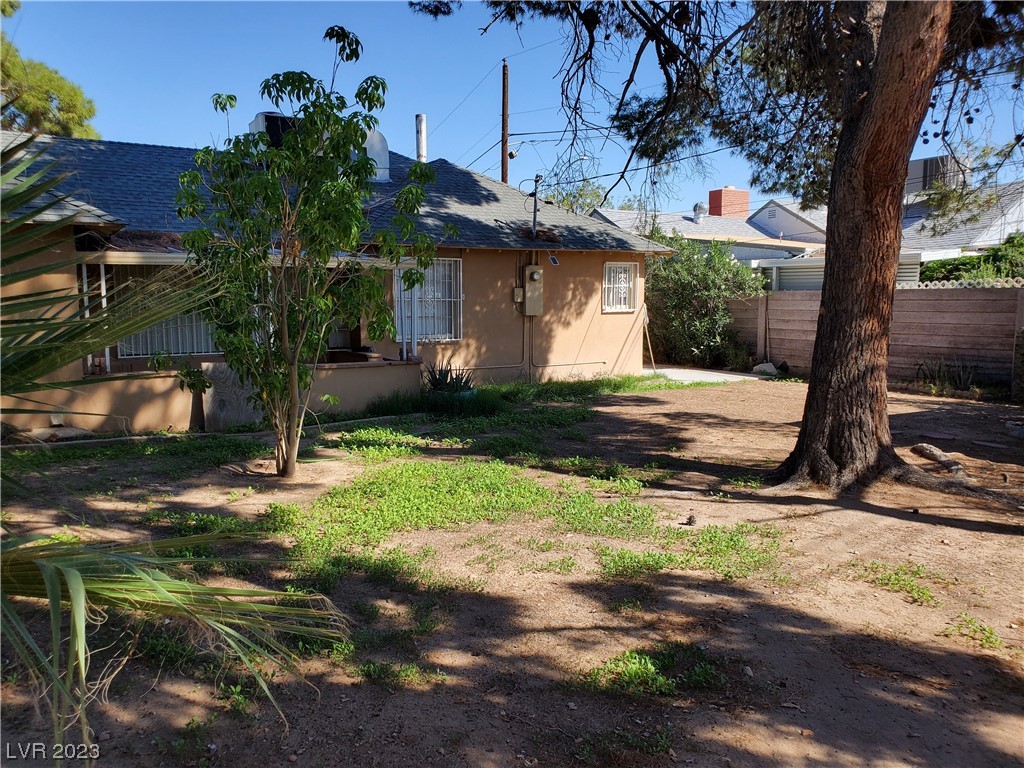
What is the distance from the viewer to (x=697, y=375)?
1719 centimetres

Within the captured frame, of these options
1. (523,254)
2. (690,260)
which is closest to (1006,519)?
(523,254)

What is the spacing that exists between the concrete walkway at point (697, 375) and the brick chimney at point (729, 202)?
23291 millimetres

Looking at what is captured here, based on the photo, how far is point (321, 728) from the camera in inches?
129

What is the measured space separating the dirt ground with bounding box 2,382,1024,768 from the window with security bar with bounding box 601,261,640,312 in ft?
32.4

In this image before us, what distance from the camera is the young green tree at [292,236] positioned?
21.2ft

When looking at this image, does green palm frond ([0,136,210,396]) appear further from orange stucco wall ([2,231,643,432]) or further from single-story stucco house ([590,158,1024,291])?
orange stucco wall ([2,231,643,432])

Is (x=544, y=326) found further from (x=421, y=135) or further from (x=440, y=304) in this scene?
(x=421, y=135)

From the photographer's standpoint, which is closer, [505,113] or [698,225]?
[505,113]

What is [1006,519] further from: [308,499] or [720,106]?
[720,106]

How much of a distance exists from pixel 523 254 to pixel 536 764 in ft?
40.6

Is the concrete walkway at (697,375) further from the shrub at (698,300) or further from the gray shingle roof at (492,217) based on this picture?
the gray shingle roof at (492,217)

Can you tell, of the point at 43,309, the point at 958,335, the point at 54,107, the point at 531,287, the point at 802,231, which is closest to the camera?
the point at 43,309

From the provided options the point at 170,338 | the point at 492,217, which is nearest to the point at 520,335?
the point at 492,217

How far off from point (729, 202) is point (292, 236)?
36172 millimetres
